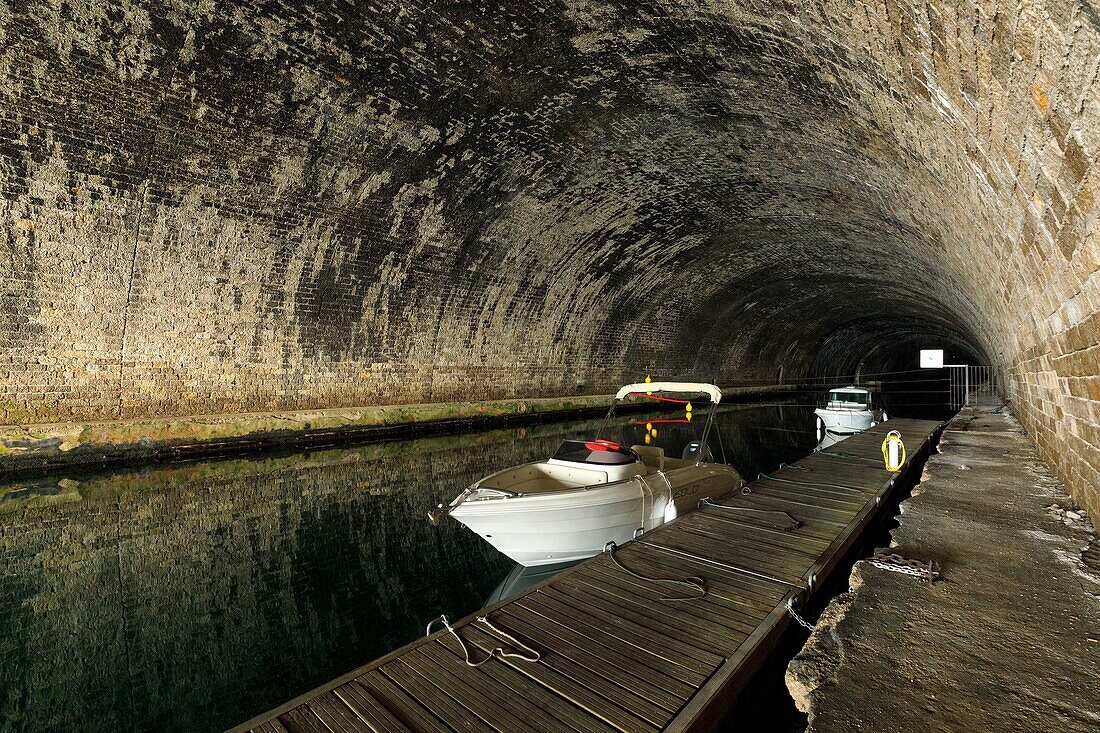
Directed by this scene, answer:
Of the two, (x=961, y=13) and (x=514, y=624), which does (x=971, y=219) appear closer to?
(x=961, y=13)

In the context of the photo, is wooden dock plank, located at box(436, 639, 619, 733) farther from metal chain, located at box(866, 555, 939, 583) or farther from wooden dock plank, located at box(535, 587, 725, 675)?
metal chain, located at box(866, 555, 939, 583)

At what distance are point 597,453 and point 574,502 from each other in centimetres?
100

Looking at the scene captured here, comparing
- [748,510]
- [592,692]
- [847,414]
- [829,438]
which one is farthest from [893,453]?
[847,414]

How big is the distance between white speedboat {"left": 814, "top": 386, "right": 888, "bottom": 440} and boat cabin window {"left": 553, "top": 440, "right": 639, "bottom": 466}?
10443mm

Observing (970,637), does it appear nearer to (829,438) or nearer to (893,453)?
(893,453)

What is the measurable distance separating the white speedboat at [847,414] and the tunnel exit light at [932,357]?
1280 inches

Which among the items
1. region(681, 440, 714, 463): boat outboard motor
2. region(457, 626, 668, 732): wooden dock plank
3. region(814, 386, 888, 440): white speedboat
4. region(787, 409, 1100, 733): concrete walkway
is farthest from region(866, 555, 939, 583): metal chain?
region(814, 386, 888, 440): white speedboat

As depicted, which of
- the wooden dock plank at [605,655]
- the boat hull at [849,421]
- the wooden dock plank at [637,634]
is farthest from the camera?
the boat hull at [849,421]

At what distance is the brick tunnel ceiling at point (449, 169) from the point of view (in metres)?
4.20

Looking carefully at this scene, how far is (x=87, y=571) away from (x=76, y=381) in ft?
18.4

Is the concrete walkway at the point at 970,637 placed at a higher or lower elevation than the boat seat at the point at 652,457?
lower

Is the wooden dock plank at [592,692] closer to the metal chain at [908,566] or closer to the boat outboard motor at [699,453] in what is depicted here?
the metal chain at [908,566]

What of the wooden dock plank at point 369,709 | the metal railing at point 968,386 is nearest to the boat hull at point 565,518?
the wooden dock plank at point 369,709

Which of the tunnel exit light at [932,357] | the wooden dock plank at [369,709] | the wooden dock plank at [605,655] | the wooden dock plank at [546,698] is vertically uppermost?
the tunnel exit light at [932,357]
